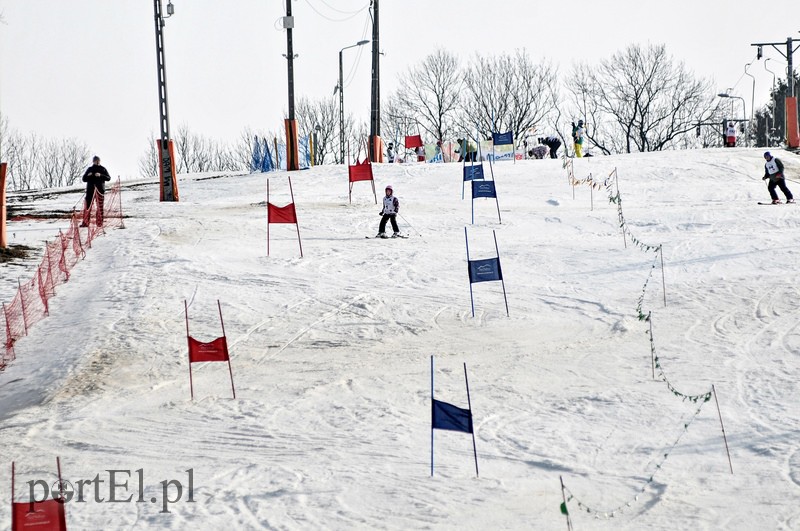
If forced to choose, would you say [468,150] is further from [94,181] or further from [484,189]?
[94,181]

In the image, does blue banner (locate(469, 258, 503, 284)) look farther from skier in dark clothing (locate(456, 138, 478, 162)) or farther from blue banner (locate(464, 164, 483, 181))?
skier in dark clothing (locate(456, 138, 478, 162))

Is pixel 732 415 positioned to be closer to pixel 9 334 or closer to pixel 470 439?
pixel 470 439

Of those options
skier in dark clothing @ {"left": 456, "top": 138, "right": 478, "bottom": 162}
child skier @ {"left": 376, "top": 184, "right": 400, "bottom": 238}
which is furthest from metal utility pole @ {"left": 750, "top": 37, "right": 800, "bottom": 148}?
child skier @ {"left": 376, "top": 184, "right": 400, "bottom": 238}

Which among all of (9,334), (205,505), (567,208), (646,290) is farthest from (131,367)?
(567,208)

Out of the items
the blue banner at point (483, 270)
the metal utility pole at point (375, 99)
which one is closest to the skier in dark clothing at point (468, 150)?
the metal utility pole at point (375, 99)

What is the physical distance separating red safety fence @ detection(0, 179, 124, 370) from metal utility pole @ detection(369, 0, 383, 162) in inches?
500

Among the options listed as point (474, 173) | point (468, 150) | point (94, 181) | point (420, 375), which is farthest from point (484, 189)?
point (468, 150)

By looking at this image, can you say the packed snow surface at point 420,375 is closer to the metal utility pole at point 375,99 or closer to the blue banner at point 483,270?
the blue banner at point 483,270

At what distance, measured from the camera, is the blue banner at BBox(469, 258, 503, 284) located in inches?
635

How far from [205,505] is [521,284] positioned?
10519 mm

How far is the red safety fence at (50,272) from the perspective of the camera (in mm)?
16438

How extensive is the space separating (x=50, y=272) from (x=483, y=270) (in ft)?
27.1

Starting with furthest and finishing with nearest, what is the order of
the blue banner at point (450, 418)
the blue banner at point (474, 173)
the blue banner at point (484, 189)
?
1. the blue banner at point (474, 173)
2. the blue banner at point (484, 189)
3. the blue banner at point (450, 418)

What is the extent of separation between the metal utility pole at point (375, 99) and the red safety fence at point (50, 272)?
41.7ft
